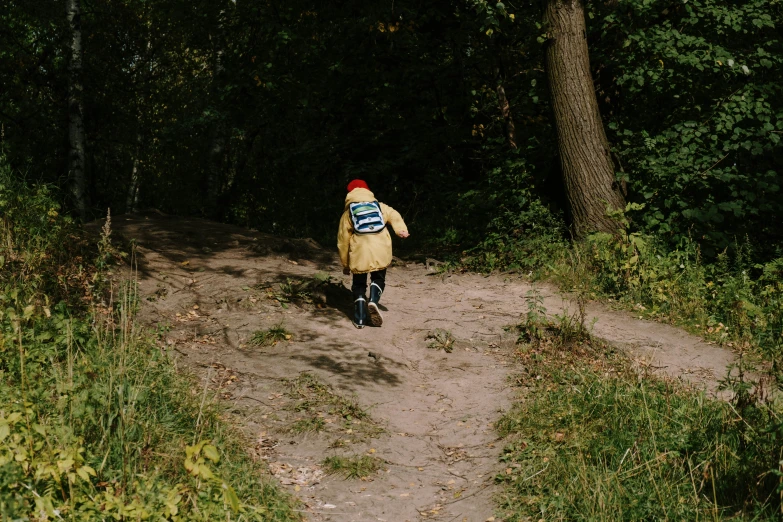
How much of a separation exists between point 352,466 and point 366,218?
3.66 metres

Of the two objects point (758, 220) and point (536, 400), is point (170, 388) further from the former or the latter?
point (758, 220)

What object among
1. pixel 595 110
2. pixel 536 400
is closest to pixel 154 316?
pixel 536 400

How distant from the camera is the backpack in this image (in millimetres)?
8852

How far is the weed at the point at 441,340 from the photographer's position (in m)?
8.39

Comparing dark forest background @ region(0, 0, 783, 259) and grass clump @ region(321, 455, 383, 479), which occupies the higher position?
dark forest background @ region(0, 0, 783, 259)

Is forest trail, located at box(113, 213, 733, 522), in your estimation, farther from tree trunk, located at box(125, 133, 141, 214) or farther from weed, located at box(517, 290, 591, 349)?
tree trunk, located at box(125, 133, 141, 214)

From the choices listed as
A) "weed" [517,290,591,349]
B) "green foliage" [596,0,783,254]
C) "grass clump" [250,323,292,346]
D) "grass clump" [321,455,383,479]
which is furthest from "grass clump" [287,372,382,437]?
"green foliage" [596,0,783,254]

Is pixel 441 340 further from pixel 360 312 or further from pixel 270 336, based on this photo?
pixel 270 336

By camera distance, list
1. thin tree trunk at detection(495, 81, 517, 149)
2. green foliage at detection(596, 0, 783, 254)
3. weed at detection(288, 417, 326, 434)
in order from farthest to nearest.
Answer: thin tree trunk at detection(495, 81, 517, 149), green foliage at detection(596, 0, 783, 254), weed at detection(288, 417, 326, 434)

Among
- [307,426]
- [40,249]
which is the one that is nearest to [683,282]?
[307,426]

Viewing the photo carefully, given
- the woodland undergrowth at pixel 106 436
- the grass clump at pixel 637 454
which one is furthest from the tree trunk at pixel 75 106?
the grass clump at pixel 637 454

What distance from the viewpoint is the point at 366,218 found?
885 cm

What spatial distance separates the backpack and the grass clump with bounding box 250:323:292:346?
4.87 feet

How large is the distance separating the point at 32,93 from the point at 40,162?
4.87ft
